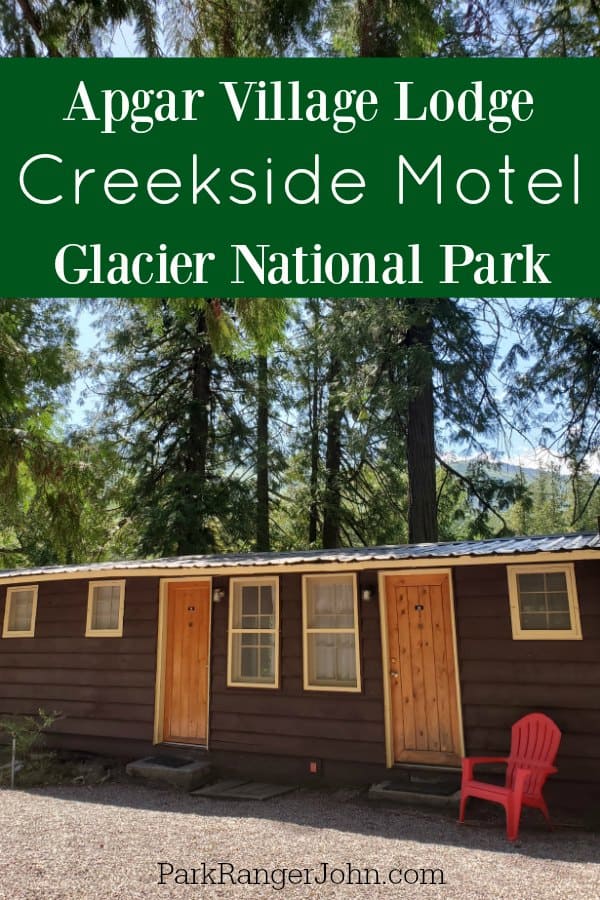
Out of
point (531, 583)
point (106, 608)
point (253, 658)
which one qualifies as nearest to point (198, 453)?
point (106, 608)

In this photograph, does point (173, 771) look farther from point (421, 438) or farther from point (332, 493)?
point (332, 493)

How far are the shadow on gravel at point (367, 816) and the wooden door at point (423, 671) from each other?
2.20 ft

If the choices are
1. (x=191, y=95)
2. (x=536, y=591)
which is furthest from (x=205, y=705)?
(x=191, y=95)

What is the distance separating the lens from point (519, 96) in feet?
19.0

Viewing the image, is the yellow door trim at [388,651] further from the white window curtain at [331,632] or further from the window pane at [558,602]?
the window pane at [558,602]

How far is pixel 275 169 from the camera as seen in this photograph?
16.6 ft

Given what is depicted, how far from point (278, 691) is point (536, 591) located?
3078 mm

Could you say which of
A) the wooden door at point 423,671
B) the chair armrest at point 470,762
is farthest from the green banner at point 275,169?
the chair armrest at point 470,762

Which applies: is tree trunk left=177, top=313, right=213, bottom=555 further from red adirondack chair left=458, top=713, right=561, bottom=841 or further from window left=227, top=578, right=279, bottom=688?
red adirondack chair left=458, top=713, right=561, bottom=841

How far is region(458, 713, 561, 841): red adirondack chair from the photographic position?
535 centimetres

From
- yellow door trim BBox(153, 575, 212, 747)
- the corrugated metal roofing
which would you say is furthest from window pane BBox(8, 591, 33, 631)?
yellow door trim BBox(153, 575, 212, 747)

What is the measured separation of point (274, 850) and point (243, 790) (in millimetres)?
2299

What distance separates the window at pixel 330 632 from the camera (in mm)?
7289

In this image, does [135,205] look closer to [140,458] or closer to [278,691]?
[278,691]
